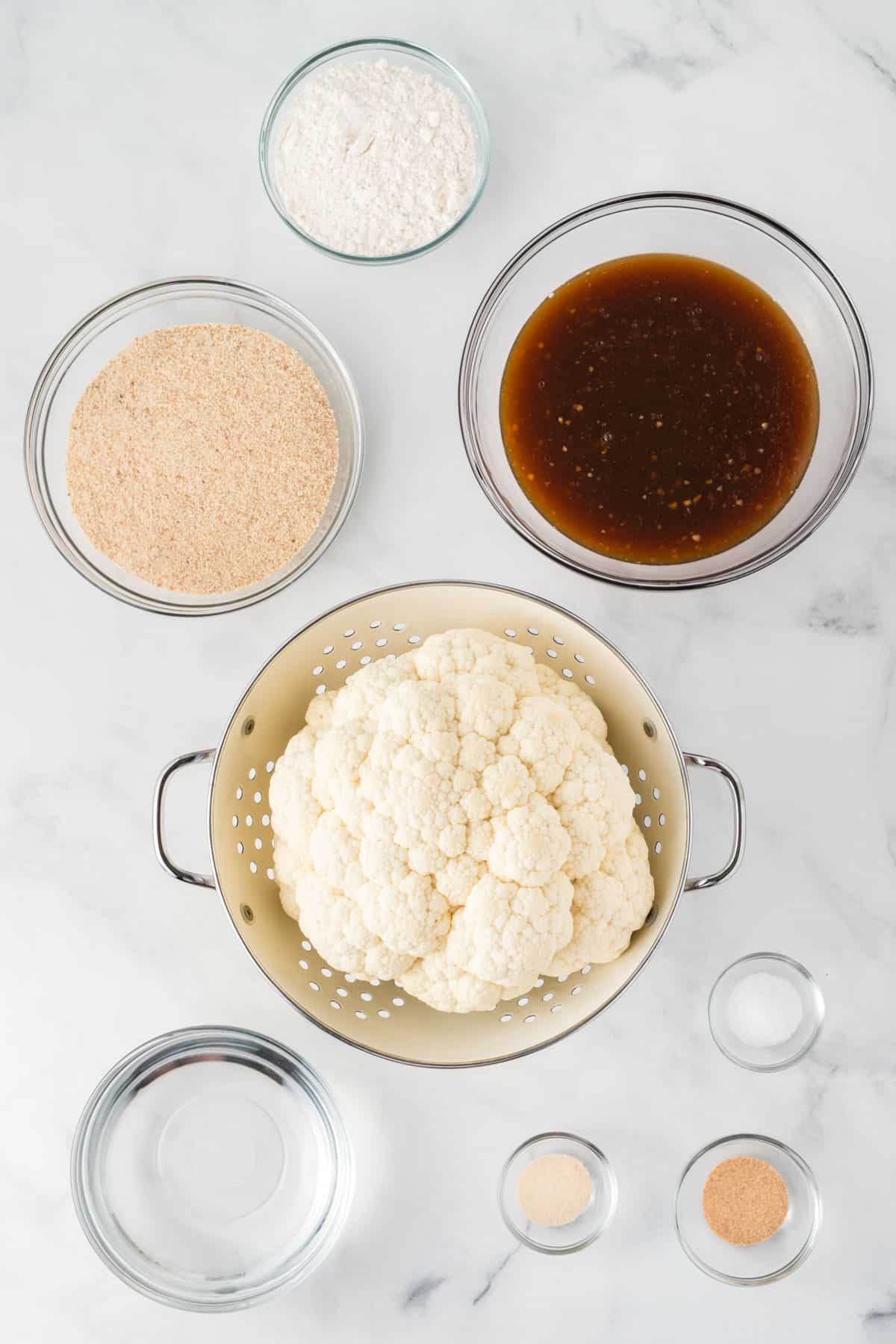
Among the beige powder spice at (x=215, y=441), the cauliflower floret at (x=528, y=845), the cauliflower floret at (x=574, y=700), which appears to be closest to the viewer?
the cauliflower floret at (x=528, y=845)

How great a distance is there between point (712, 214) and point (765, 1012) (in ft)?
3.75

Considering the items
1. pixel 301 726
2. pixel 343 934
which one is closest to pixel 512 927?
pixel 343 934

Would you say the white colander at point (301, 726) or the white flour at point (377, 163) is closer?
the white colander at point (301, 726)

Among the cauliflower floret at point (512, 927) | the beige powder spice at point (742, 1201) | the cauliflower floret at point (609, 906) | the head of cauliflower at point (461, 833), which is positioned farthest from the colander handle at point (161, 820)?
the beige powder spice at point (742, 1201)

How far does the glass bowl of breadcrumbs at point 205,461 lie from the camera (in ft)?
4.64

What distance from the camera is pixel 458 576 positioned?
1460mm

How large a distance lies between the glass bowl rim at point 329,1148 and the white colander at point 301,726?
172mm

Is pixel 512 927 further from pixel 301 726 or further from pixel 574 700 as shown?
pixel 301 726

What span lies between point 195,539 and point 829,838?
39.9 inches

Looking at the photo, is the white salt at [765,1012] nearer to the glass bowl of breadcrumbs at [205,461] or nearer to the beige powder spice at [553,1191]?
the beige powder spice at [553,1191]

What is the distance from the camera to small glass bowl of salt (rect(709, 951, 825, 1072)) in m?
1.44

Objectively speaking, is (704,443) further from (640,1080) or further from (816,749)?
(640,1080)

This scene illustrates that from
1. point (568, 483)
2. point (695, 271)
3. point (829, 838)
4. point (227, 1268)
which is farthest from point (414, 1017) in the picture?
point (695, 271)

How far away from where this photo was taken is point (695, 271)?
1.36m
